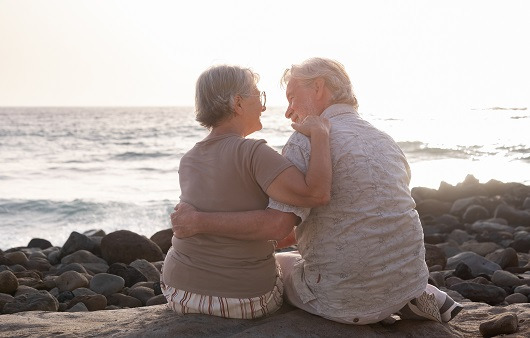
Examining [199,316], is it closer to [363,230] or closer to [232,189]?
[232,189]

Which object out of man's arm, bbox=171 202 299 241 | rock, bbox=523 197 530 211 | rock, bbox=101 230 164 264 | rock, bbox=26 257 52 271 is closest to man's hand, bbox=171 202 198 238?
man's arm, bbox=171 202 299 241

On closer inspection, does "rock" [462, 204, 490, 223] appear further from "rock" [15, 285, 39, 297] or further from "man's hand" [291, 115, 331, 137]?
"man's hand" [291, 115, 331, 137]

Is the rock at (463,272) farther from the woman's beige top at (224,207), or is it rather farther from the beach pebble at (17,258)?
the beach pebble at (17,258)

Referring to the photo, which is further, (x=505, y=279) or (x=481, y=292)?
(x=505, y=279)

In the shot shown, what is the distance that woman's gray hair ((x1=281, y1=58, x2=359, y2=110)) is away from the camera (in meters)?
4.02

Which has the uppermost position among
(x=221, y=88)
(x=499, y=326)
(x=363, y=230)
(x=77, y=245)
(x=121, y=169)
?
(x=221, y=88)

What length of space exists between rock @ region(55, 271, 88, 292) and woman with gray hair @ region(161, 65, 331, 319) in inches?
137

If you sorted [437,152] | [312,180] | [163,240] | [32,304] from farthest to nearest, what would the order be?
1. [437,152]
2. [163,240]
3. [32,304]
4. [312,180]

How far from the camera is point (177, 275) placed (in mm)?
4148

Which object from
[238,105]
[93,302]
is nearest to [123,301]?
[93,302]

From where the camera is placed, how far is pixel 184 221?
400cm

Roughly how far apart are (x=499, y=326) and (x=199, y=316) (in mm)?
1786

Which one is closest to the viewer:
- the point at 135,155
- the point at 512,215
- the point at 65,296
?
the point at 65,296

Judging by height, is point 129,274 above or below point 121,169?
above
